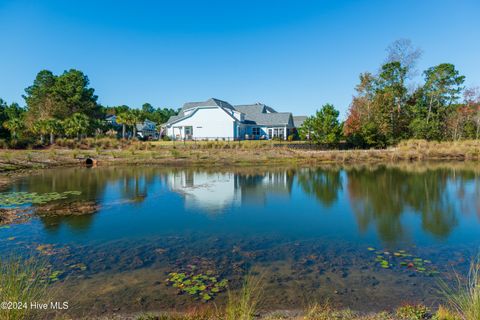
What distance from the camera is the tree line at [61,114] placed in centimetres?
4375

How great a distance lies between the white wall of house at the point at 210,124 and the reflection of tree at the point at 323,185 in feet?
72.7

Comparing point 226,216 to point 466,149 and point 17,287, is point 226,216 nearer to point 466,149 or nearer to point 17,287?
point 17,287

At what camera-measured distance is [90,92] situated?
2307 inches

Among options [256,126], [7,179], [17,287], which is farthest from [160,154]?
[17,287]

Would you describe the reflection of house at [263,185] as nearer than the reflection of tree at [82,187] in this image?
No

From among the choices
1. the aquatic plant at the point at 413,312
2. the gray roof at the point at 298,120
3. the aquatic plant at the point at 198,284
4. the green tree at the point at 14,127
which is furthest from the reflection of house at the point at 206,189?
the gray roof at the point at 298,120

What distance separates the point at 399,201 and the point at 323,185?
5.86m

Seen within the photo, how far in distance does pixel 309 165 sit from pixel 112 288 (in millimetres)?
28612

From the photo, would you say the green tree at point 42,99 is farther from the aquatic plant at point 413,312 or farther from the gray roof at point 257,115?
the aquatic plant at point 413,312

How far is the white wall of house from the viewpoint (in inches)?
1875

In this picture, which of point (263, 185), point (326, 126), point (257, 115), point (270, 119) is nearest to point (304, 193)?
point (263, 185)

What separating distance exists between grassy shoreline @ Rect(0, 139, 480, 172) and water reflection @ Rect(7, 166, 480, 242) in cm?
722

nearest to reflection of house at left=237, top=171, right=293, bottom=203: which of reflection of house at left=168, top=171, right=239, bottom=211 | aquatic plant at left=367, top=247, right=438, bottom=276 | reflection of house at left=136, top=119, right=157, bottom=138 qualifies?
reflection of house at left=168, top=171, right=239, bottom=211

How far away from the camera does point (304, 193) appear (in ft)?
60.9
